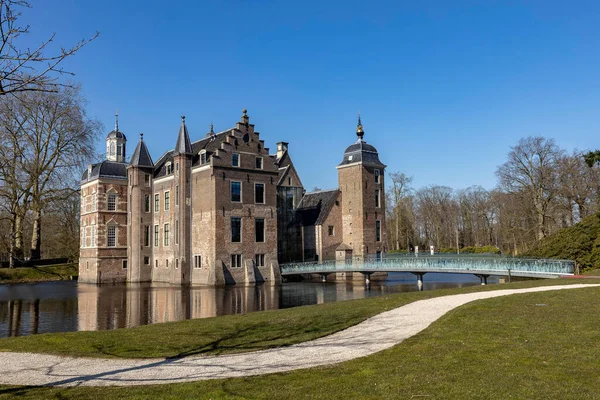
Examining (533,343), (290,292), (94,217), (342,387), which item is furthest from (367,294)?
(94,217)

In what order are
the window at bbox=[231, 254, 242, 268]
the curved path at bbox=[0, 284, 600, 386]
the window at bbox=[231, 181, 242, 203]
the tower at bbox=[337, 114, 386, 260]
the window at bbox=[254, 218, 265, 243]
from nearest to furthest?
1. the curved path at bbox=[0, 284, 600, 386]
2. the window at bbox=[231, 254, 242, 268]
3. the window at bbox=[231, 181, 242, 203]
4. the window at bbox=[254, 218, 265, 243]
5. the tower at bbox=[337, 114, 386, 260]

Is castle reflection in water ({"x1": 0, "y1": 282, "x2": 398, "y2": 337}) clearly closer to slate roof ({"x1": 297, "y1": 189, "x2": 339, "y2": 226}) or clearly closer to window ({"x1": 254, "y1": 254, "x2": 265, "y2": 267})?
window ({"x1": 254, "y1": 254, "x2": 265, "y2": 267})

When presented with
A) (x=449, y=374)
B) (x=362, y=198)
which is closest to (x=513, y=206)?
(x=362, y=198)

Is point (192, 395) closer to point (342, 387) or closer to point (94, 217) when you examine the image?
point (342, 387)

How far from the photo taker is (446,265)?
3189cm

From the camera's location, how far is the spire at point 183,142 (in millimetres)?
41594

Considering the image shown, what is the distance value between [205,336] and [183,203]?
2913 centimetres

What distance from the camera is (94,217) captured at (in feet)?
152

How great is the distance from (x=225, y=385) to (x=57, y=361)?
4432 millimetres

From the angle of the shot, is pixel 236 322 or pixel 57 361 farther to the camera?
pixel 236 322

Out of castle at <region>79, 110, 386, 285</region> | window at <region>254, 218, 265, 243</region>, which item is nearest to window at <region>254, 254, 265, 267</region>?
castle at <region>79, 110, 386, 285</region>

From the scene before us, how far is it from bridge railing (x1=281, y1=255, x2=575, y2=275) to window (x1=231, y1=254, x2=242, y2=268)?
165 inches

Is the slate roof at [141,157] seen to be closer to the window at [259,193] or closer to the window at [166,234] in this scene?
the window at [166,234]

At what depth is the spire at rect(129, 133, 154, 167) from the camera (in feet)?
152
